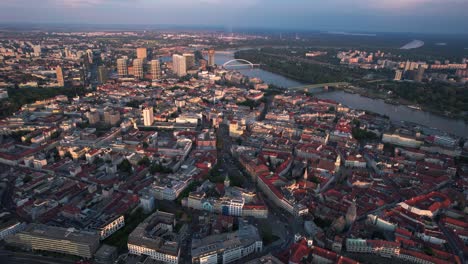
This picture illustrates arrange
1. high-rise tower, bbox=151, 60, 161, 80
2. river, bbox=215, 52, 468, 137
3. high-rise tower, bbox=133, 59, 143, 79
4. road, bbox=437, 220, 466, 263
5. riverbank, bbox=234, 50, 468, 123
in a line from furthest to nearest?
1. high-rise tower, bbox=151, 60, 161, 80
2. high-rise tower, bbox=133, 59, 143, 79
3. riverbank, bbox=234, 50, 468, 123
4. river, bbox=215, 52, 468, 137
5. road, bbox=437, 220, 466, 263

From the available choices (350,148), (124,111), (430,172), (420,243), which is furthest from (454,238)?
(124,111)

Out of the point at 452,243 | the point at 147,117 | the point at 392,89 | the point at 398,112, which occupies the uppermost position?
the point at 392,89

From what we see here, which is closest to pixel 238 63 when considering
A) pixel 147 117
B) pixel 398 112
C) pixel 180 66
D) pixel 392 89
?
pixel 180 66

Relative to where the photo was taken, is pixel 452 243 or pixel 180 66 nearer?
pixel 452 243

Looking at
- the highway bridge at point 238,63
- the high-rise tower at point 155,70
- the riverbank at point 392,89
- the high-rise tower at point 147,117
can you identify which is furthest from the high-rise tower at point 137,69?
the high-rise tower at point 147,117

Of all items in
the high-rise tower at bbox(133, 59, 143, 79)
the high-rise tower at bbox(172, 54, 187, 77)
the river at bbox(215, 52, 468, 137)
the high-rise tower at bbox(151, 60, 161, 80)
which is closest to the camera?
the river at bbox(215, 52, 468, 137)

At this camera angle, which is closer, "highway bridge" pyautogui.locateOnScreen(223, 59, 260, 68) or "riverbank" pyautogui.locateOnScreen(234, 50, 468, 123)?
"riverbank" pyautogui.locateOnScreen(234, 50, 468, 123)

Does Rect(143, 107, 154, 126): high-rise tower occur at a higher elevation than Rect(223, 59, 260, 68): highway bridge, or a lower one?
lower

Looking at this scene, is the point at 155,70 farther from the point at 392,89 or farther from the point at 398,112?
the point at 392,89

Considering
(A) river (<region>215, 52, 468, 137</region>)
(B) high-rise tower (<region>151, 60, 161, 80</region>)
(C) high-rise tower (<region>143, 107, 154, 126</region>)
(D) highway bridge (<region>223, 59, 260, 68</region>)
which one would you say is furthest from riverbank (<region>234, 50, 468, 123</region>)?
(C) high-rise tower (<region>143, 107, 154, 126</region>)

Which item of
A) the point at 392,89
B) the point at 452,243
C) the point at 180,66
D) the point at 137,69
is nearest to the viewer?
the point at 452,243

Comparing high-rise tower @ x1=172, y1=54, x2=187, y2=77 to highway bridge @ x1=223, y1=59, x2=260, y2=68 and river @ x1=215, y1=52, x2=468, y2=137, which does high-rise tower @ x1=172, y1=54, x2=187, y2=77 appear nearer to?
highway bridge @ x1=223, y1=59, x2=260, y2=68

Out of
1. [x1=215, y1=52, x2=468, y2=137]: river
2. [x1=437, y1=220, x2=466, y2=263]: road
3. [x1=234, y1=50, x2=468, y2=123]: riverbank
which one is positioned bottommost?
[x1=437, y1=220, x2=466, y2=263]: road
